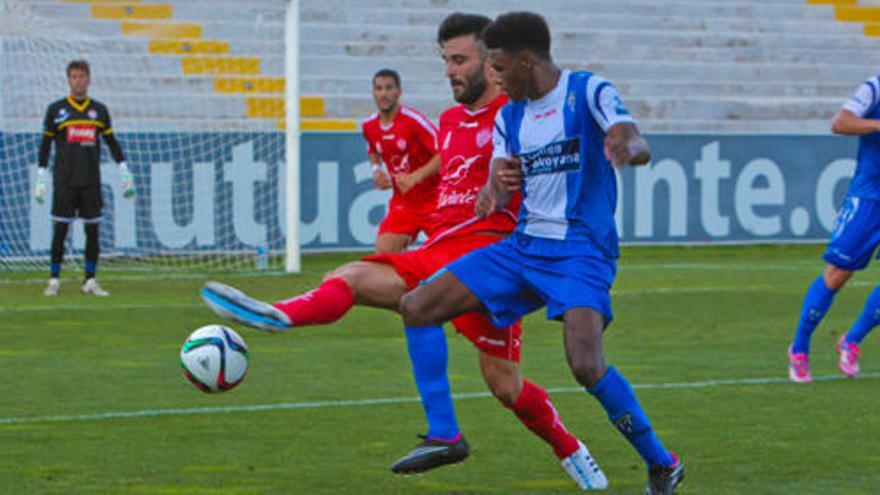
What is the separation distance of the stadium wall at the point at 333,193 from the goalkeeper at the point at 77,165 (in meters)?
2.34

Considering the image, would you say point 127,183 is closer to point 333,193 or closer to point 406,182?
point 333,193

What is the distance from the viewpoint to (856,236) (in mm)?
9312

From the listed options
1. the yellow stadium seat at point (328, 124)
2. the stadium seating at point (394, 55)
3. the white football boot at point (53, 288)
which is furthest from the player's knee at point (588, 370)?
the yellow stadium seat at point (328, 124)

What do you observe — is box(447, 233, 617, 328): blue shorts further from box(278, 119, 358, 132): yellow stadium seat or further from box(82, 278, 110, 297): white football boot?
box(278, 119, 358, 132): yellow stadium seat

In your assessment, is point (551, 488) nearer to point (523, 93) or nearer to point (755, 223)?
point (523, 93)

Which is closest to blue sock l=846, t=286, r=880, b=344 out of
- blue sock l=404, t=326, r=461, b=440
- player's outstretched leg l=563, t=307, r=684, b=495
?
blue sock l=404, t=326, r=461, b=440

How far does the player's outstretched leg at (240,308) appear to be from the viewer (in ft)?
18.9

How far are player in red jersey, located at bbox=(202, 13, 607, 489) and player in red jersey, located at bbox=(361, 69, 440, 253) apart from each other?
4.00m

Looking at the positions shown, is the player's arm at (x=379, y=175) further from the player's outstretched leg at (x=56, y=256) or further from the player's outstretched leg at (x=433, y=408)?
the player's outstretched leg at (x=433, y=408)

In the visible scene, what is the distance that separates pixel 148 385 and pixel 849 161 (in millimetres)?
15398

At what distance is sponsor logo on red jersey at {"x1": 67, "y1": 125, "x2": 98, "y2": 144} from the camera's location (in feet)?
51.4

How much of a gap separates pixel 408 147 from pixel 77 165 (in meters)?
4.55

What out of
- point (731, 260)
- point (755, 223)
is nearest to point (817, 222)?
point (755, 223)

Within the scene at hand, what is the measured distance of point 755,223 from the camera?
73.3ft
